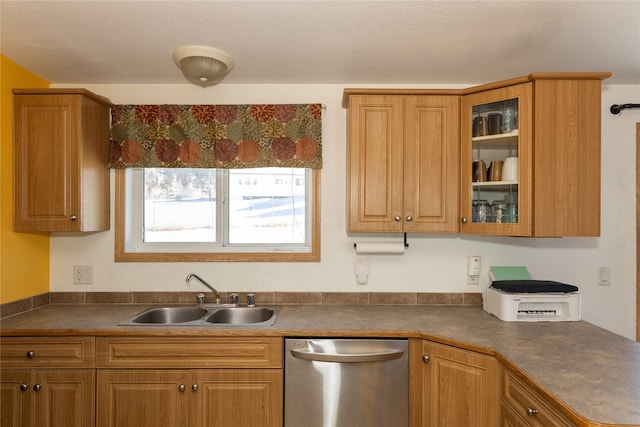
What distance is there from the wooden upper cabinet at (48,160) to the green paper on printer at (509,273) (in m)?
→ 2.62

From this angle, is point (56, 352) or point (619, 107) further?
point (619, 107)

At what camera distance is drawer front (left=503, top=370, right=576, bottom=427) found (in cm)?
120

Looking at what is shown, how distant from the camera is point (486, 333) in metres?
1.80

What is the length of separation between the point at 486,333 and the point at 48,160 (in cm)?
266

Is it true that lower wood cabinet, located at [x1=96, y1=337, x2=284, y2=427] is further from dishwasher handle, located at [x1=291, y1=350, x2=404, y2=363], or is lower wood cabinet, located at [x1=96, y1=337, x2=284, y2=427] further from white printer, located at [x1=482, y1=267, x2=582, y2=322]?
white printer, located at [x1=482, y1=267, x2=582, y2=322]

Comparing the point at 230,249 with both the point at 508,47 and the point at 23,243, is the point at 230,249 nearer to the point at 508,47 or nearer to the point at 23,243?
the point at 23,243

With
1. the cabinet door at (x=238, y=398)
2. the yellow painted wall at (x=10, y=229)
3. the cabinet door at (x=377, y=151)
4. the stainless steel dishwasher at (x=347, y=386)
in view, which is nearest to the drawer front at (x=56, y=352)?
the yellow painted wall at (x=10, y=229)

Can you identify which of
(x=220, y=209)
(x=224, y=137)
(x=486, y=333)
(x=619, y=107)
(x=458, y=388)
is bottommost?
(x=458, y=388)

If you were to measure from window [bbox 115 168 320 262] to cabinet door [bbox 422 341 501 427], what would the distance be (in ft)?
3.65

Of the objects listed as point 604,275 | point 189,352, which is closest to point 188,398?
point 189,352

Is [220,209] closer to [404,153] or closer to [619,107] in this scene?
[404,153]

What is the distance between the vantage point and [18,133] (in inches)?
82.7

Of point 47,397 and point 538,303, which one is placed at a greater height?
point 538,303

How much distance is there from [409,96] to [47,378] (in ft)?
8.29
